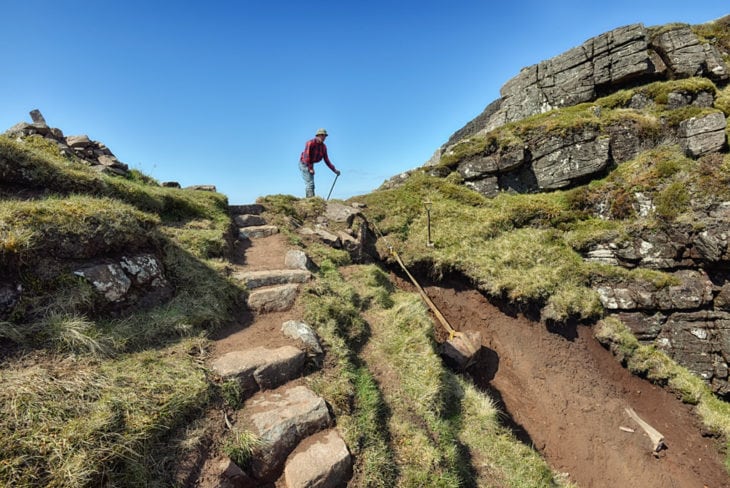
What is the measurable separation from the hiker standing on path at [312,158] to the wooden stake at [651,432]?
14.3 m

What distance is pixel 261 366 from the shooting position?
16.6 ft

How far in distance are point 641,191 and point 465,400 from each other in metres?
11.4

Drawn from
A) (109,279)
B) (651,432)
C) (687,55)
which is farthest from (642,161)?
(109,279)

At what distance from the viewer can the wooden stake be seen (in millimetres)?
8766

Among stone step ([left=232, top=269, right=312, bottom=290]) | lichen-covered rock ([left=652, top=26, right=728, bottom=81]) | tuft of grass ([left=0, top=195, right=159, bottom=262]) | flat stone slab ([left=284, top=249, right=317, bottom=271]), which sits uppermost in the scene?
lichen-covered rock ([left=652, top=26, right=728, bottom=81])

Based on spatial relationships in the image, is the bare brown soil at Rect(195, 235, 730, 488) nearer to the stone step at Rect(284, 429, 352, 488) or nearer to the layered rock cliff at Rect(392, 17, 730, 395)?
the layered rock cliff at Rect(392, 17, 730, 395)

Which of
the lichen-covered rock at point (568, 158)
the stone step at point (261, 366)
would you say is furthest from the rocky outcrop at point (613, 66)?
Result: the stone step at point (261, 366)

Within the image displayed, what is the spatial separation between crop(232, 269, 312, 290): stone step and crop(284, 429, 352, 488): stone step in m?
4.11

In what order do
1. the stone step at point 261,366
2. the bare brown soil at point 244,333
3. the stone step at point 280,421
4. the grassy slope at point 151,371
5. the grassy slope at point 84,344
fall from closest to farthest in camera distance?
the grassy slope at point 84,344
the grassy slope at point 151,371
the bare brown soil at point 244,333
the stone step at point 280,421
the stone step at point 261,366

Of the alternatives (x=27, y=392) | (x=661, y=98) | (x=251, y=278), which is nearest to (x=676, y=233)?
(x=661, y=98)

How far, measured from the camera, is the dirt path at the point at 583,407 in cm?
841

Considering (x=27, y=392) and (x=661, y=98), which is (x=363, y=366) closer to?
(x=27, y=392)

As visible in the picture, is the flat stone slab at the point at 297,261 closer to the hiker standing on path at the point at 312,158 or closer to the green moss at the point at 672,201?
the hiker standing on path at the point at 312,158

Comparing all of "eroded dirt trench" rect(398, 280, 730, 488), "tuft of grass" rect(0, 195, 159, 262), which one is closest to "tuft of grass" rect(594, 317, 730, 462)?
"eroded dirt trench" rect(398, 280, 730, 488)
